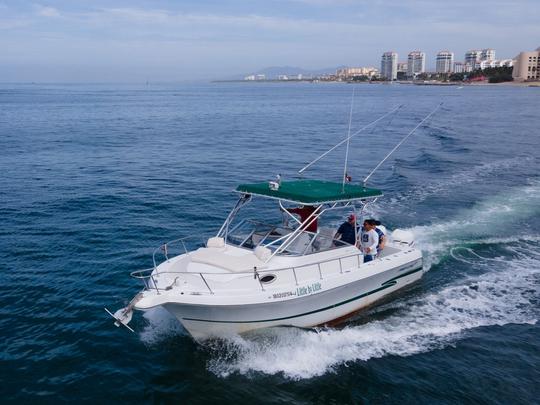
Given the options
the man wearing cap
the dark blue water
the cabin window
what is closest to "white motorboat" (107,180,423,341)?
the cabin window

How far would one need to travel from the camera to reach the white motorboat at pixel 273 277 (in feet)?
35.0

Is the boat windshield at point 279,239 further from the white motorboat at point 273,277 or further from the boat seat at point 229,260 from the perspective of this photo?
the boat seat at point 229,260

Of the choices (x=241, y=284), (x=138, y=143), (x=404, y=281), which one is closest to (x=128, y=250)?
(x=241, y=284)

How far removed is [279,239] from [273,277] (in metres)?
1.12

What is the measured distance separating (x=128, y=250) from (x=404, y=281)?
8698mm

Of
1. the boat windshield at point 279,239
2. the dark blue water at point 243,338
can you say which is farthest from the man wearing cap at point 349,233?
the dark blue water at point 243,338

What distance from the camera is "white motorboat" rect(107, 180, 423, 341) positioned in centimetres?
1066

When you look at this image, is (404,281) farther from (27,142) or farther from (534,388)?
(27,142)

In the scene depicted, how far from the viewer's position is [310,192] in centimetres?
1265

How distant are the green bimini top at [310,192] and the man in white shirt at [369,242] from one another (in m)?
0.84

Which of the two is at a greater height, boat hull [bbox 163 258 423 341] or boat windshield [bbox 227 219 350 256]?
boat windshield [bbox 227 219 350 256]

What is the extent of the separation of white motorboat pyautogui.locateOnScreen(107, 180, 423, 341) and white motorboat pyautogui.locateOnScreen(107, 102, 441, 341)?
0.07 feet

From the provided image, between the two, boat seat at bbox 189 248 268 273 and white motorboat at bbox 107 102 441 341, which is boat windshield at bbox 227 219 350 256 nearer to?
white motorboat at bbox 107 102 441 341

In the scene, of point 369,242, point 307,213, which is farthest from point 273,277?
point 369,242
